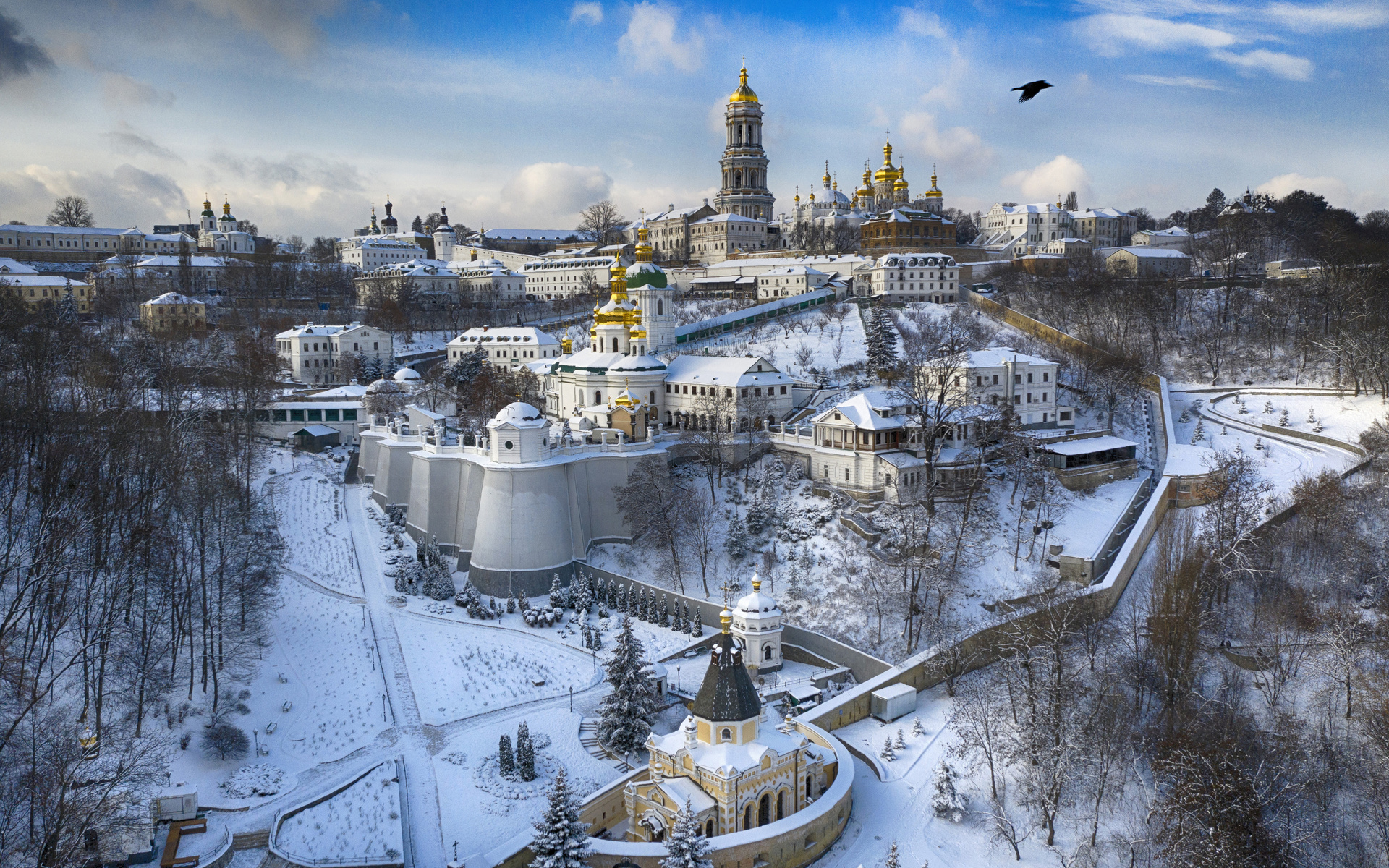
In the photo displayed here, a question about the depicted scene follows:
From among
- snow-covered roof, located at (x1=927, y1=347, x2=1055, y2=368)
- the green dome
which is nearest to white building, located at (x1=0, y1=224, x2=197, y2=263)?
the green dome

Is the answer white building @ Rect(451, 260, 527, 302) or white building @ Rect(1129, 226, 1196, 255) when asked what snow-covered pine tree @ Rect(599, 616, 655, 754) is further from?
white building @ Rect(451, 260, 527, 302)

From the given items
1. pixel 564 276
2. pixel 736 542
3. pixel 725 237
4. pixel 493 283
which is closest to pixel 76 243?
pixel 493 283

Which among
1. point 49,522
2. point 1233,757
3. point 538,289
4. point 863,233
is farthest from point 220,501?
point 538,289

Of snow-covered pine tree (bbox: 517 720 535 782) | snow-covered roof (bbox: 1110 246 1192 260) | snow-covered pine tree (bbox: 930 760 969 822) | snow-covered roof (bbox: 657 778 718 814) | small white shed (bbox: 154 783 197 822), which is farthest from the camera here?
snow-covered roof (bbox: 1110 246 1192 260)

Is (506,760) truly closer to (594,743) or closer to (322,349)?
(594,743)

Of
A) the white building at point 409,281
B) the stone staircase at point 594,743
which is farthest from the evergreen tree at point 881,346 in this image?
the white building at point 409,281

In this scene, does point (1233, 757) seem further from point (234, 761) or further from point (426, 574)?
point (426, 574)

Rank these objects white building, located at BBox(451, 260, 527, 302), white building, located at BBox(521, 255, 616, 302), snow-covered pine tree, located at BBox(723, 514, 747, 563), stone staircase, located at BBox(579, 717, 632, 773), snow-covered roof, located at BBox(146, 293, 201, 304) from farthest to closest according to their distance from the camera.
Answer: white building, located at BBox(451, 260, 527, 302) → white building, located at BBox(521, 255, 616, 302) → snow-covered roof, located at BBox(146, 293, 201, 304) → snow-covered pine tree, located at BBox(723, 514, 747, 563) → stone staircase, located at BBox(579, 717, 632, 773)
